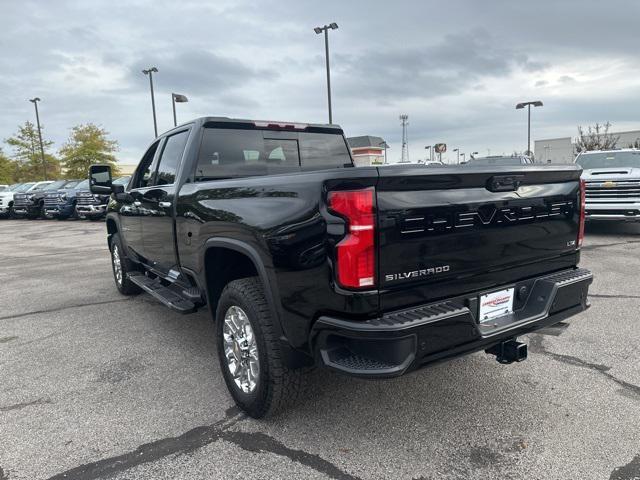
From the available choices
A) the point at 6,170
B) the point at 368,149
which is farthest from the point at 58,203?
the point at 6,170

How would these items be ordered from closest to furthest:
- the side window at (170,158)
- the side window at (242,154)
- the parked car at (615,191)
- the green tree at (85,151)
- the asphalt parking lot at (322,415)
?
the asphalt parking lot at (322,415), the side window at (242,154), the side window at (170,158), the parked car at (615,191), the green tree at (85,151)

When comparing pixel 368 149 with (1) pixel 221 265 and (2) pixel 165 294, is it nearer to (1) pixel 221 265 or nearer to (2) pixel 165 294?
(2) pixel 165 294

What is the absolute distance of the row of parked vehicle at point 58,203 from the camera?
62.2 ft

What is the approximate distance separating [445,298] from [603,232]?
9.96 meters

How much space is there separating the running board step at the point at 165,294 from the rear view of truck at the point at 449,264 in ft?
5.95

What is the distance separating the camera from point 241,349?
3.06 m

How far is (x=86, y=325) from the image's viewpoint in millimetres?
5074

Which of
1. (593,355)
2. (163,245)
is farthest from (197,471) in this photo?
(593,355)

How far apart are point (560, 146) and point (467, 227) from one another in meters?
65.6

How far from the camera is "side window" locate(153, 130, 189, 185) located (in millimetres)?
4223

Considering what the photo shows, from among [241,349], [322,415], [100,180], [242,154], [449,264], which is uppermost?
[242,154]

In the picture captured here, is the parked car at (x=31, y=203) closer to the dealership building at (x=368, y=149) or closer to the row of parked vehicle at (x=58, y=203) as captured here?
the row of parked vehicle at (x=58, y=203)

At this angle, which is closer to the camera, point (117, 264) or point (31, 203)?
point (117, 264)

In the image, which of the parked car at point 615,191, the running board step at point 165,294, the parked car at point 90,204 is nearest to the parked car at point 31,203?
the parked car at point 90,204
